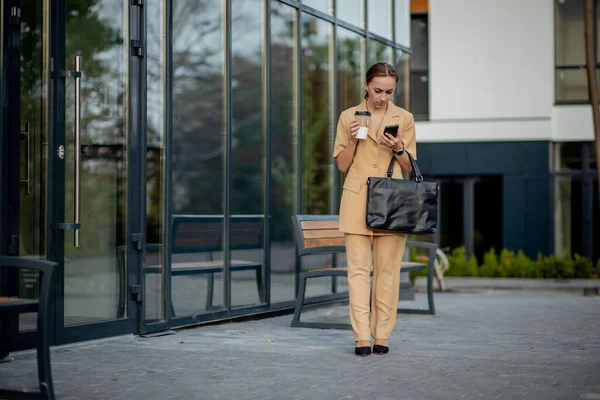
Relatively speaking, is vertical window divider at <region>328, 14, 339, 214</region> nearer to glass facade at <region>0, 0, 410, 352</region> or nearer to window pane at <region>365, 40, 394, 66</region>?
glass facade at <region>0, 0, 410, 352</region>

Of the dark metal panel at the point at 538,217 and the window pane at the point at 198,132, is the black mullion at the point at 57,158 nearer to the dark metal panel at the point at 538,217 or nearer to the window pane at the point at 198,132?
the window pane at the point at 198,132

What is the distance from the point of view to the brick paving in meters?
6.05

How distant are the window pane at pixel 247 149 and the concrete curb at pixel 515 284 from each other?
7.06m

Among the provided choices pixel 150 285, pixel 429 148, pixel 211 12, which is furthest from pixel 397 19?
pixel 429 148

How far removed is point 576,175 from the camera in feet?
78.8

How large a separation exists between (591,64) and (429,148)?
388 inches

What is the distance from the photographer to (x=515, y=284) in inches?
742

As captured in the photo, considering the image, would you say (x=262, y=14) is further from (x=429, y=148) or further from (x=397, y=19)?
(x=429, y=148)

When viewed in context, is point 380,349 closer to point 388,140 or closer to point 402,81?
point 388,140

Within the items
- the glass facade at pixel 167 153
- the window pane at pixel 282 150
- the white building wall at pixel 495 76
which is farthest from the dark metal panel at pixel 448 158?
the window pane at pixel 282 150

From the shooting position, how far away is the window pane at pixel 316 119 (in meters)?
11.8

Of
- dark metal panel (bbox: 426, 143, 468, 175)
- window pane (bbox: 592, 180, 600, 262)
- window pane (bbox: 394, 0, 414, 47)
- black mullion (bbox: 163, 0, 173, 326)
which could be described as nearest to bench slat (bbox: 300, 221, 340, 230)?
black mullion (bbox: 163, 0, 173, 326)

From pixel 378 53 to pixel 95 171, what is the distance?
19.9 feet

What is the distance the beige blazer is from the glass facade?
6.26ft
